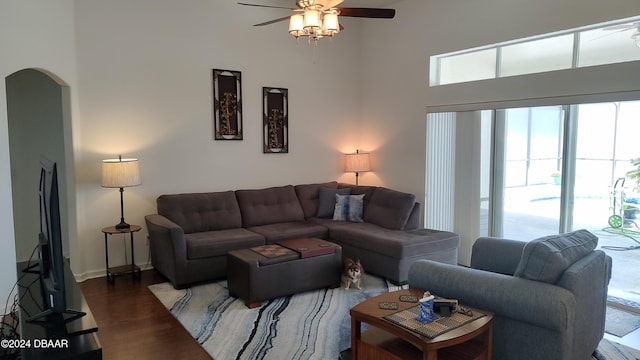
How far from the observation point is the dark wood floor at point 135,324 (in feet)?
10.6

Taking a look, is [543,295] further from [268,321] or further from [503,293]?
[268,321]

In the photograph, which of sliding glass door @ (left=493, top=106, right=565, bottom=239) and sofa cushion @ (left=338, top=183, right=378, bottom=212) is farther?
sofa cushion @ (left=338, top=183, right=378, bottom=212)

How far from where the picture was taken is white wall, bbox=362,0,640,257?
4.07m

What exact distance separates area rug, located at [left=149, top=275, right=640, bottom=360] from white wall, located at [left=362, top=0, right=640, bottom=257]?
2126 mm

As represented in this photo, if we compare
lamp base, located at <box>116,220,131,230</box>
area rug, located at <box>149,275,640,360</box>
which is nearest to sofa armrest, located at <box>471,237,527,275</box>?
area rug, located at <box>149,275,640,360</box>

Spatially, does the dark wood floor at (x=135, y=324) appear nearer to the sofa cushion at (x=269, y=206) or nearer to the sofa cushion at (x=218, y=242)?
the sofa cushion at (x=218, y=242)

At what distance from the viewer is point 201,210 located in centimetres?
520

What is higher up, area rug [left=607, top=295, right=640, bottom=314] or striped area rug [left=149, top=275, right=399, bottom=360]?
area rug [left=607, top=295, right=640, bottom=314]

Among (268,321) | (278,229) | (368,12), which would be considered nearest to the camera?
(368,12)

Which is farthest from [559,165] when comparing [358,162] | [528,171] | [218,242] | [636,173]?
[218,242]

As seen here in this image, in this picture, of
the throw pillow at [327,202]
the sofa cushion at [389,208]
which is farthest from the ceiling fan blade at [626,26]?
the throw pillow at [327,202]

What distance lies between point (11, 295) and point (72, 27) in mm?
2657

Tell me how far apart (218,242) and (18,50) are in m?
2.47

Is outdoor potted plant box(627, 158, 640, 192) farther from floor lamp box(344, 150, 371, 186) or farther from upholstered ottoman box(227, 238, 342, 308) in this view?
floor lamp box(344, 150, 371, 186)
